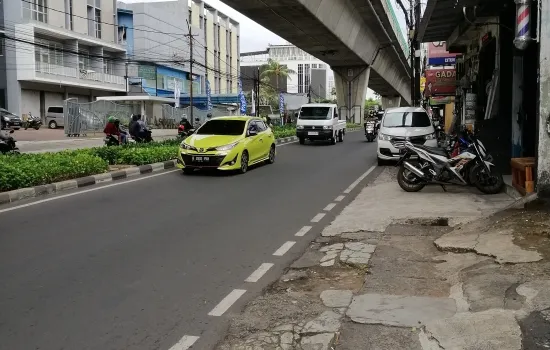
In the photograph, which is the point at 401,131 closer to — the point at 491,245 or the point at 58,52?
the point at 491,245

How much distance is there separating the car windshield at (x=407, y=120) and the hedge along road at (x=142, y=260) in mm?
5443

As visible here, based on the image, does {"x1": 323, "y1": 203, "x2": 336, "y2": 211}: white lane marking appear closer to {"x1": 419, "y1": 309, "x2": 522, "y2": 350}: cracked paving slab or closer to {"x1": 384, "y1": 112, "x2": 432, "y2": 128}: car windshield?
{"x1": 419, "y1": 309, "x2": 522, "y2": 350}: cracked paving slab

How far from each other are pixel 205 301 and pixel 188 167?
920 centimetres

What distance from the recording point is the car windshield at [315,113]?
25562 millimetres

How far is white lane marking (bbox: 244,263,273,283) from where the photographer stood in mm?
5211

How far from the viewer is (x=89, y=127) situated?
34031 mm

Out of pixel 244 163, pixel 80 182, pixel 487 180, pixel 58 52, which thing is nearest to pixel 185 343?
pixel 487 180

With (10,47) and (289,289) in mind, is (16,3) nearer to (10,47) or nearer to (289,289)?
(10,47)

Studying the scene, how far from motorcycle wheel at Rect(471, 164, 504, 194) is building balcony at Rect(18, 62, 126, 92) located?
3931 centimetres

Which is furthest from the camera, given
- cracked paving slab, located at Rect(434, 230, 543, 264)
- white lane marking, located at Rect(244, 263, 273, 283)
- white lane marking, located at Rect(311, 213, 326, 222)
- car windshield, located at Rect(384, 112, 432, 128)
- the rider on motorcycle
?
the rider on motorcycle

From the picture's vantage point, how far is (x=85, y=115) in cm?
3359

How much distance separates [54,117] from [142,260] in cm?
4083

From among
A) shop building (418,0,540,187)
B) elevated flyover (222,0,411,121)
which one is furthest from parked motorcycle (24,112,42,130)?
shop building (418,0,540,187)

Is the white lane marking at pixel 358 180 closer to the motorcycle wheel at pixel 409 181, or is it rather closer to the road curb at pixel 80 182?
the motorcycle wheel at pixel 409 181
